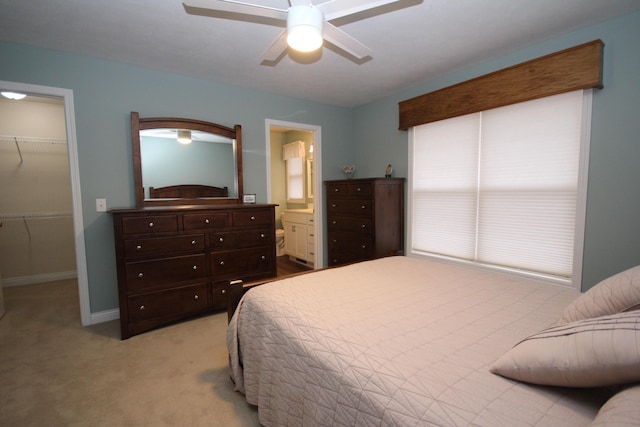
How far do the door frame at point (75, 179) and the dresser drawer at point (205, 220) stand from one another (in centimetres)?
96

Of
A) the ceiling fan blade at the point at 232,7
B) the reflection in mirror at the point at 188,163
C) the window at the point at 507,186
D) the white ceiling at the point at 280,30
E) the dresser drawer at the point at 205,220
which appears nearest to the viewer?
the ceiling fan blade at the point at 232,7

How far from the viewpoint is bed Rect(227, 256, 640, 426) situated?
2.48 feet

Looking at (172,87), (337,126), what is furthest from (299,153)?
(172,87)

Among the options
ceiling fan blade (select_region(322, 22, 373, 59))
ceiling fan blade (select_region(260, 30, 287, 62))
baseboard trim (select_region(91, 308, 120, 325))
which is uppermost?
ceiling fan blade (select_region(260, 30, 287, 62))

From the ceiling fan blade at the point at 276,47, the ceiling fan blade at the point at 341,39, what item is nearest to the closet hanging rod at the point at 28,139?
the ceiling fan blade at the point at 276,47

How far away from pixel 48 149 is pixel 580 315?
565cm

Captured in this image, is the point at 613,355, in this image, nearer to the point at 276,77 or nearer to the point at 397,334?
the point at 397,334

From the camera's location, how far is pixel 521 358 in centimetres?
87

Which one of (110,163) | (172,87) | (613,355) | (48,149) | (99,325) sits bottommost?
(99,325)

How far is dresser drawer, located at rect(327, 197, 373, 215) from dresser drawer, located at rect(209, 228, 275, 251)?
105 centimetres

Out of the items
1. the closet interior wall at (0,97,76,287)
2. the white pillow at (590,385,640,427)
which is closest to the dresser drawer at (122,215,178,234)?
the closet interior wall at (0,97,76,287)

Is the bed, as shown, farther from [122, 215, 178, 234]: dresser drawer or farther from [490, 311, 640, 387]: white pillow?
[122, 215, 178, 234]: dresser drawer

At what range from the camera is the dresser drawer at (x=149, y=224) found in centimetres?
236

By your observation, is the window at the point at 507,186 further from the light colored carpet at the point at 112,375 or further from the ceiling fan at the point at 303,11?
the light colored carpet at the point at 112,375
